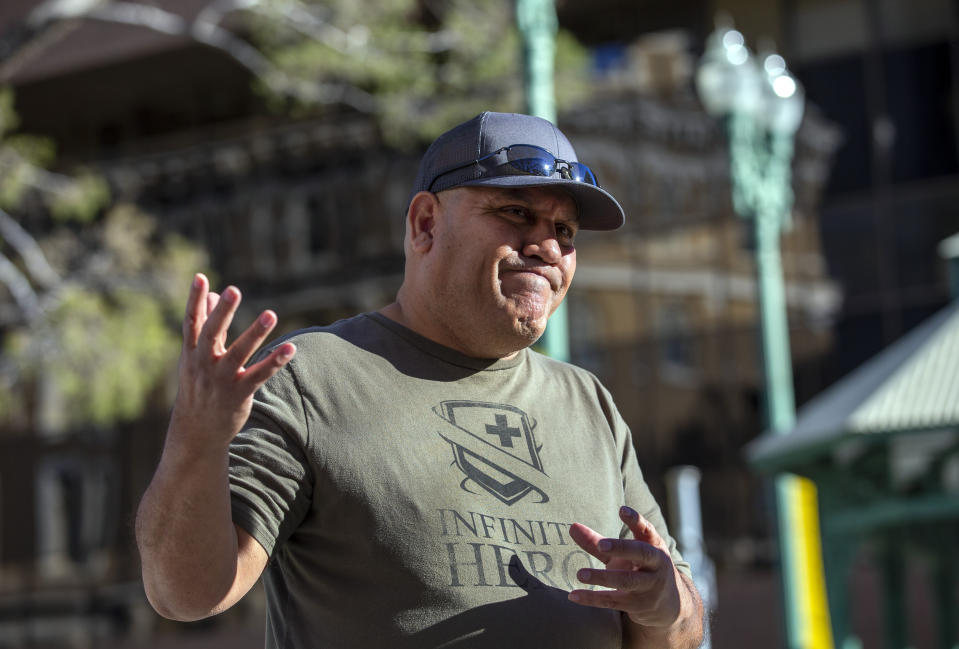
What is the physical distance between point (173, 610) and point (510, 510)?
1.90 feet

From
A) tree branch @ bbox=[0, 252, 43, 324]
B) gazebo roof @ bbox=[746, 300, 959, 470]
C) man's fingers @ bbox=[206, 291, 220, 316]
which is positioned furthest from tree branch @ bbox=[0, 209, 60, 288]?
man's fingers @ bbox=[206, 291, 220, 316]

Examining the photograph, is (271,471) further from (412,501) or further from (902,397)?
(902,397)

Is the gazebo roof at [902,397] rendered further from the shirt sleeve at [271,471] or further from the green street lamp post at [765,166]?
the shirt sleeve at [271,471]

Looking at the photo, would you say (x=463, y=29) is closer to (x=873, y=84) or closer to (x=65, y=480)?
(x=873, y=84)

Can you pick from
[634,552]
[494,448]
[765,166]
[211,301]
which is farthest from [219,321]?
[765,166]

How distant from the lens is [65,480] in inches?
1195

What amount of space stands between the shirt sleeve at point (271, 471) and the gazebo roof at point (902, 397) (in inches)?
205

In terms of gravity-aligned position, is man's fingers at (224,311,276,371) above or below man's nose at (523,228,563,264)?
below

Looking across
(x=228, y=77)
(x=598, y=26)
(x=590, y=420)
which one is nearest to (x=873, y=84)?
(x=598, y=26)

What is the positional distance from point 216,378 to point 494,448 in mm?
575

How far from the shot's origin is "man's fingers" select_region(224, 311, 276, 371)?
209 cm

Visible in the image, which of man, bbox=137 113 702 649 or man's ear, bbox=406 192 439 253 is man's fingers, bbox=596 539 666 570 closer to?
man, bbox=137 113 702 649

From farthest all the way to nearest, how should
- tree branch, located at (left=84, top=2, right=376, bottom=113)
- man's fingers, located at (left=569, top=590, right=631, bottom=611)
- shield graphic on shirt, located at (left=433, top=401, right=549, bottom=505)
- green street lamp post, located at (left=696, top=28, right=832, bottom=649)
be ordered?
tree branch, located at (left=84, top=2, right=376, bottom=113)
green street lamp post, located at (left=696, top=28, right=832, bottom=649)
shield graphic on shirt, located at (left=433, top=401, right=549, bottom=505)
man's fingers, located at (left=569, top=590, right=631, bottom=611)

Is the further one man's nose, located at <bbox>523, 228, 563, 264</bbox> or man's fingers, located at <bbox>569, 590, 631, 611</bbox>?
man's nose, located at <bbox>523, 228, 563, 264</bbox>
